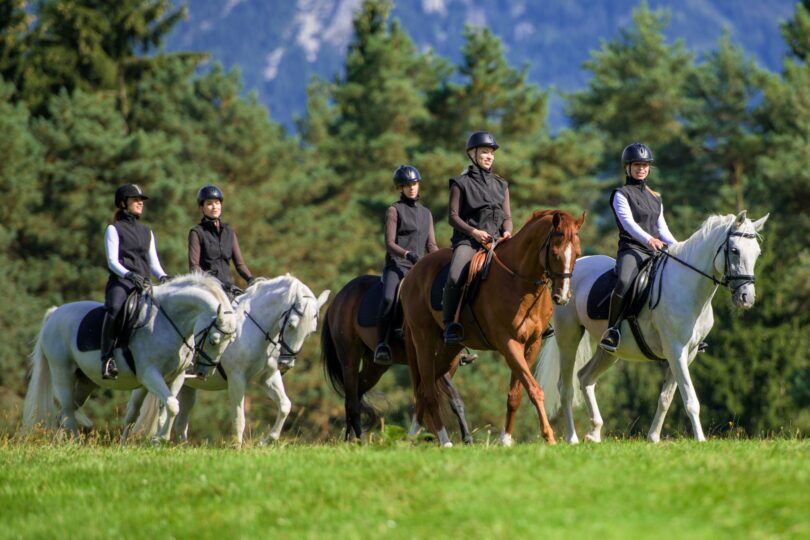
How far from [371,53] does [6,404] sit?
26.9 metres

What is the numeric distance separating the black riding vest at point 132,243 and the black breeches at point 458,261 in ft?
14.8

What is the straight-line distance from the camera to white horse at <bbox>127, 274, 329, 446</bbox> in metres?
16.2

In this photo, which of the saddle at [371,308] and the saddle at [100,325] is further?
the saddle at [371,308]

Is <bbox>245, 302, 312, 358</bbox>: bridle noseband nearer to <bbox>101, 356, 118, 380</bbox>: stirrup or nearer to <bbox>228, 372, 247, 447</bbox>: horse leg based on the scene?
<bbox>228, 372, 247, 447</bbox>: horse leg

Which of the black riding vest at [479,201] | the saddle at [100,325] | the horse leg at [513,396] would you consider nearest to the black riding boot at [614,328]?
the horse leg at [513,396]

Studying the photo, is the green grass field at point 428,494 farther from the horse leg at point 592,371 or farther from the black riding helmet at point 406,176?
the black riding helmet at point 406,176

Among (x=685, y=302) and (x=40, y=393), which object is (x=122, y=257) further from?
(x=685, y=302)

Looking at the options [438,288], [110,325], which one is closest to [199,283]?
[110,325]

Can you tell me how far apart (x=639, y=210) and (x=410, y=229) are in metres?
2.97

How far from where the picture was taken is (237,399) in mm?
16203

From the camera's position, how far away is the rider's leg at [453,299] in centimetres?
1292

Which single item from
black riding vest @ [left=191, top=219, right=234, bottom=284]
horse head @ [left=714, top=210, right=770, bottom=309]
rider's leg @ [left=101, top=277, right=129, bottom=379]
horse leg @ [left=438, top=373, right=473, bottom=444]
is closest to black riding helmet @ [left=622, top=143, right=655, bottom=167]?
horse head @ [left=714, top=210, right=770, bottom=309]

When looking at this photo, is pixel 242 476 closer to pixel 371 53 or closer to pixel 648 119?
pixel 371 53

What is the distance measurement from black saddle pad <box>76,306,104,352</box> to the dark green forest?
2285 cm
